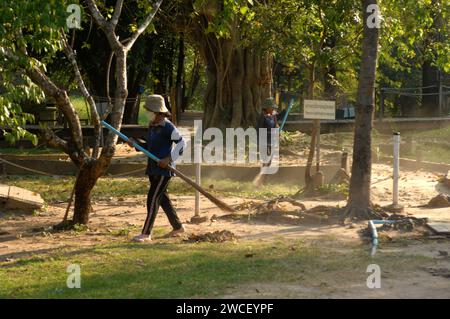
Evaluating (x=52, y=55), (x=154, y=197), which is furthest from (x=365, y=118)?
(x=52, y=55)

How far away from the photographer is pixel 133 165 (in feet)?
58.3

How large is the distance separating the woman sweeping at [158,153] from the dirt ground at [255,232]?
38 centimetres

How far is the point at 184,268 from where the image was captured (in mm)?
8133

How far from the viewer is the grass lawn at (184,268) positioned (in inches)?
287

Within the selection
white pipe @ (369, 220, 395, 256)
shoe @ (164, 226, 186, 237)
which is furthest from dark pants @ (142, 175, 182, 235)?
white pipe @ (369, 220, 395, 256)

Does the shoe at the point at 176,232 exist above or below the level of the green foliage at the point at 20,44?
below

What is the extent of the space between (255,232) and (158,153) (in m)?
1.63

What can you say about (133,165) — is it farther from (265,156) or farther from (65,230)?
(65,230)

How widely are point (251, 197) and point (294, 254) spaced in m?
5.22

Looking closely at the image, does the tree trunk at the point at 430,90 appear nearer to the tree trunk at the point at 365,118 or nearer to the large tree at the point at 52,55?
the tree trunk at the point at 365,118

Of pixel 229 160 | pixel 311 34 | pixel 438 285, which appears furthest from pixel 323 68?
pixel 438 285

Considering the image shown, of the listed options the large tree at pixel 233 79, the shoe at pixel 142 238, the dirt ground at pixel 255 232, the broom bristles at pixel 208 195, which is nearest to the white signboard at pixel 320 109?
the dirt ground at pixel 255 232
